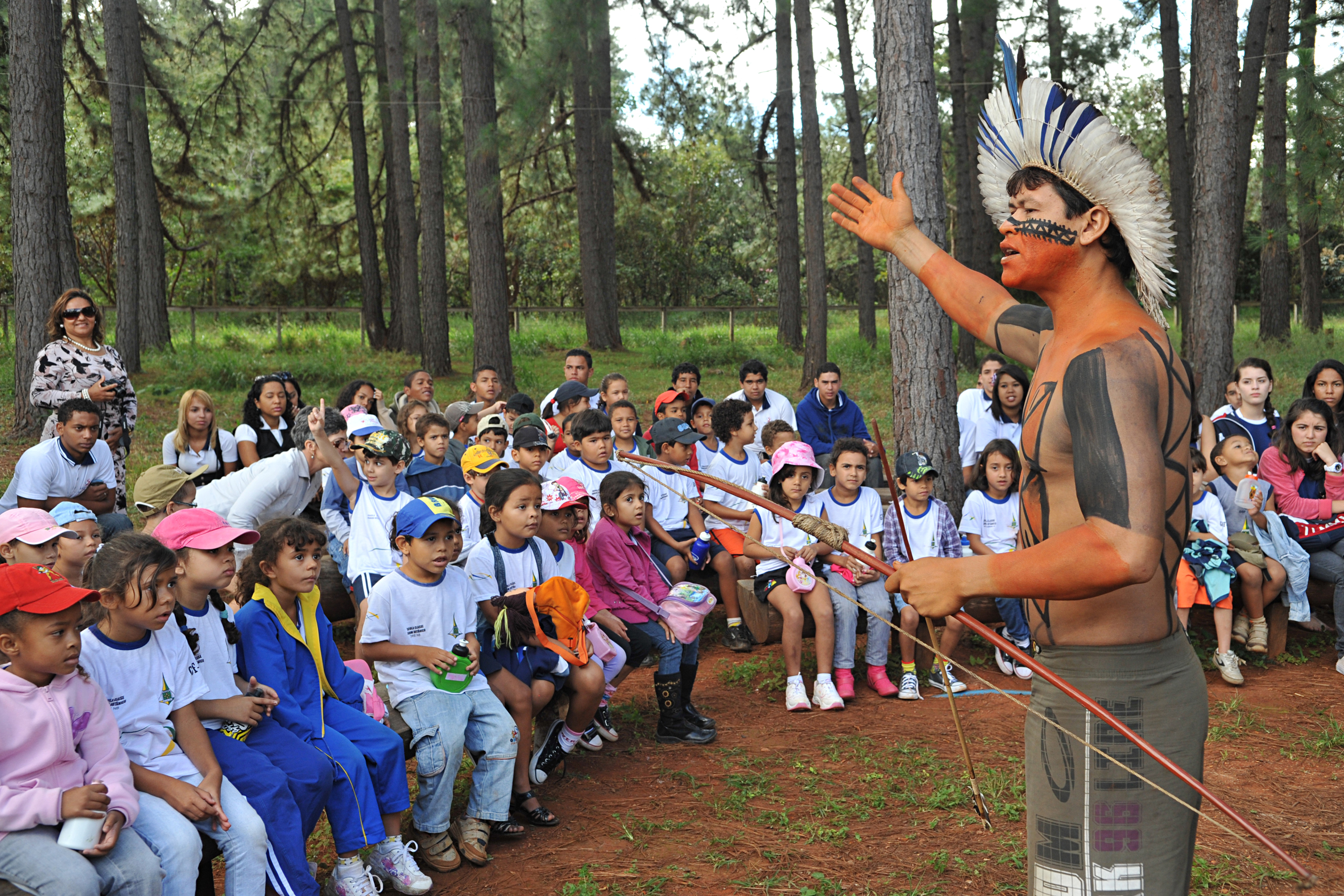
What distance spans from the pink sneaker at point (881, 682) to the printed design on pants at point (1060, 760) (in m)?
3.80

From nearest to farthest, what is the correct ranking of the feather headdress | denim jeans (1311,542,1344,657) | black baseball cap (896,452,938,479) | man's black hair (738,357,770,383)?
1. the feather headdress
2. black baseball cap (896,452,938,479)
3. denim jeans (1311,542,1344,657)
4. man's black hair (738,357,770,383)

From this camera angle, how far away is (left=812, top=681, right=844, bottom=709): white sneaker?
5.84 meters

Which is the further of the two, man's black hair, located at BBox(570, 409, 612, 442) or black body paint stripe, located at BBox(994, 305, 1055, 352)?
man's black hair, located at BBox(570, 409, 612, 442)

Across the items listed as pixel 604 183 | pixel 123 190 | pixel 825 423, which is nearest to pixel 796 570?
pixel 825 423

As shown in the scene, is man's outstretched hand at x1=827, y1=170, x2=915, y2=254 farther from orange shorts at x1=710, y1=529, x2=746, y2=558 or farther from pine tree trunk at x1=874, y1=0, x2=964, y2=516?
pine tree trunk at x1=874, y1=0, x2=964, y2=516

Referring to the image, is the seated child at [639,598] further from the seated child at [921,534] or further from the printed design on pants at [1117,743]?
the printed design on pants at [1117,743]

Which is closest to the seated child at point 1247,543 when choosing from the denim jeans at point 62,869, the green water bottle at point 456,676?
the green water bottle at point 456,676

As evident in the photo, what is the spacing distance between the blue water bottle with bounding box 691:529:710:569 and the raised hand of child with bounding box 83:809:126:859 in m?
4.30

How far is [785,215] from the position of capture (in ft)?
64.6

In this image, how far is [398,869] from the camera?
382 cm

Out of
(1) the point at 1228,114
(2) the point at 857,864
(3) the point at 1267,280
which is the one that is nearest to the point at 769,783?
(2) the point at 857,864

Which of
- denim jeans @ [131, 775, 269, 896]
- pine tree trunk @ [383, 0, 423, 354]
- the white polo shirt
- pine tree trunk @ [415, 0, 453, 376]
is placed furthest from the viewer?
pine tree trunk @ [383, 0, 423, 354]

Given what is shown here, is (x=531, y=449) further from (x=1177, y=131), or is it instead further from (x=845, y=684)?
(x=1177, y=131)

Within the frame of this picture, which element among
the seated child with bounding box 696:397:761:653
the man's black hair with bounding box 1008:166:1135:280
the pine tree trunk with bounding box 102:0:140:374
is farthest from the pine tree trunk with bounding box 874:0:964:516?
the pine tree trunk with bounding box 102:0:140:374
